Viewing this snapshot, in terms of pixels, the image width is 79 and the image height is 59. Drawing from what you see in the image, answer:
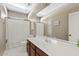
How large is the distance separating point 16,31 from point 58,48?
2.71ft

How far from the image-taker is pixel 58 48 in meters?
1.80

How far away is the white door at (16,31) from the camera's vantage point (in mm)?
1910

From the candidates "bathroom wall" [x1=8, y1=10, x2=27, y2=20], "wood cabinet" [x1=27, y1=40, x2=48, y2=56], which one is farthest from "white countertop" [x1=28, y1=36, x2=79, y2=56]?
"bathroom wall" [x1=8, y1=10, x2=27, y2=20]

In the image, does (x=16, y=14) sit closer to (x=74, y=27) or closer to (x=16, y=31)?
(x=16, y=31)

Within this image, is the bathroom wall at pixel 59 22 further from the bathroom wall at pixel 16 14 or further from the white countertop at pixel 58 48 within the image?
Result: the bathroom wall at pixel 16 14

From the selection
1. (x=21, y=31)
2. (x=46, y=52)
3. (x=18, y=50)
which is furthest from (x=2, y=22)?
(x=46, y=52)

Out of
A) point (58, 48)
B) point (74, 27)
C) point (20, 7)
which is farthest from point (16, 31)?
point (74, 27)

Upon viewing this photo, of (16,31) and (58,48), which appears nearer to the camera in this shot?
(58,48)

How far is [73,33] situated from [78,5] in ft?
1.57

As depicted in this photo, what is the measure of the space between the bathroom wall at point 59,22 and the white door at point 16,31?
15.3 inches

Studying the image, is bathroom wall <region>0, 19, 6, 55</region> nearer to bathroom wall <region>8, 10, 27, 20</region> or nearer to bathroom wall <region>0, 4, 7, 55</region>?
bathroom wall <region>0, 4, 7, 55</region>

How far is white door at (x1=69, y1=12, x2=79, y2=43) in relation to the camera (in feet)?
5.79

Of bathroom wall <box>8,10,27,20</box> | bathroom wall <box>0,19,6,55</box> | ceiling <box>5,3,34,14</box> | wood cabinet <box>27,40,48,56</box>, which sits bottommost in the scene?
wood cabinet <box>27,40,48,56</box>

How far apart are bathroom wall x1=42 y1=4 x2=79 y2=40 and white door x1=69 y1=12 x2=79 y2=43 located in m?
0.08
